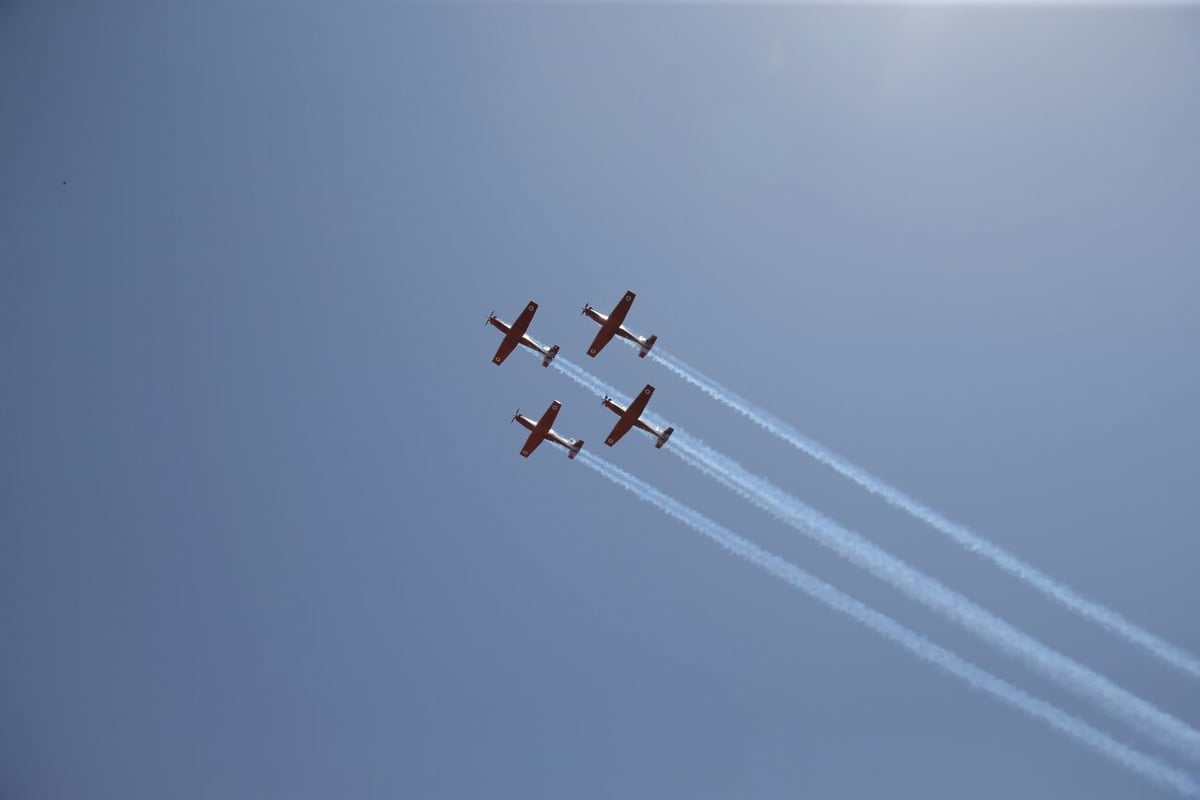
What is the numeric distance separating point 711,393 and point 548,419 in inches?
443

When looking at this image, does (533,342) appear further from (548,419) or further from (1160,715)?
(1160,715)

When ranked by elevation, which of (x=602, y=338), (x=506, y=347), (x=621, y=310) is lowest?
(x=506, y=347)

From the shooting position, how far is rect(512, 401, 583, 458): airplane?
54769 millimetres

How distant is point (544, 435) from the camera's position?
55219 mm

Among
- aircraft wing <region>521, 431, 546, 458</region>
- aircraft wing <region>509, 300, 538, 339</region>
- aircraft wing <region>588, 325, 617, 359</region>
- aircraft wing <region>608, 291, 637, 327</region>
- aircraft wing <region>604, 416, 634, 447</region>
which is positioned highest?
aircraft wing <region>608, 291, 637, 327</region>

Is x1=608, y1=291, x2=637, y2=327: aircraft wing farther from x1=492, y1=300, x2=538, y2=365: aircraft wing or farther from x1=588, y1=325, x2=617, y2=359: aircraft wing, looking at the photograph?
x1=492, y1=300, x2=538, y2=365: aircraft wing

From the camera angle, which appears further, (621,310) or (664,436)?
(664,436)

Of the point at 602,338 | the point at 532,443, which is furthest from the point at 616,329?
the point at 532,443

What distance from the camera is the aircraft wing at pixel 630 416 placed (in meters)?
53.2

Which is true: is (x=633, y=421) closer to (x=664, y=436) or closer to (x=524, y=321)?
(x=664, y=436)

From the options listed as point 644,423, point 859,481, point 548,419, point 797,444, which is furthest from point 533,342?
point 859,481

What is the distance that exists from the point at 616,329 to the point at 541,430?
8751 millimetres

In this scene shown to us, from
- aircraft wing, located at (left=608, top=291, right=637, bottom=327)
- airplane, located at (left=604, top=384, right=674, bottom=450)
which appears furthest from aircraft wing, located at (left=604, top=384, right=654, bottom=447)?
aircraft wing, located at (left=608, top=291, right=637, bottom=327)

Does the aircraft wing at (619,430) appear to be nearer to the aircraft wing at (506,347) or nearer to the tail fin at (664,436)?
the tail fin at (664,436)
